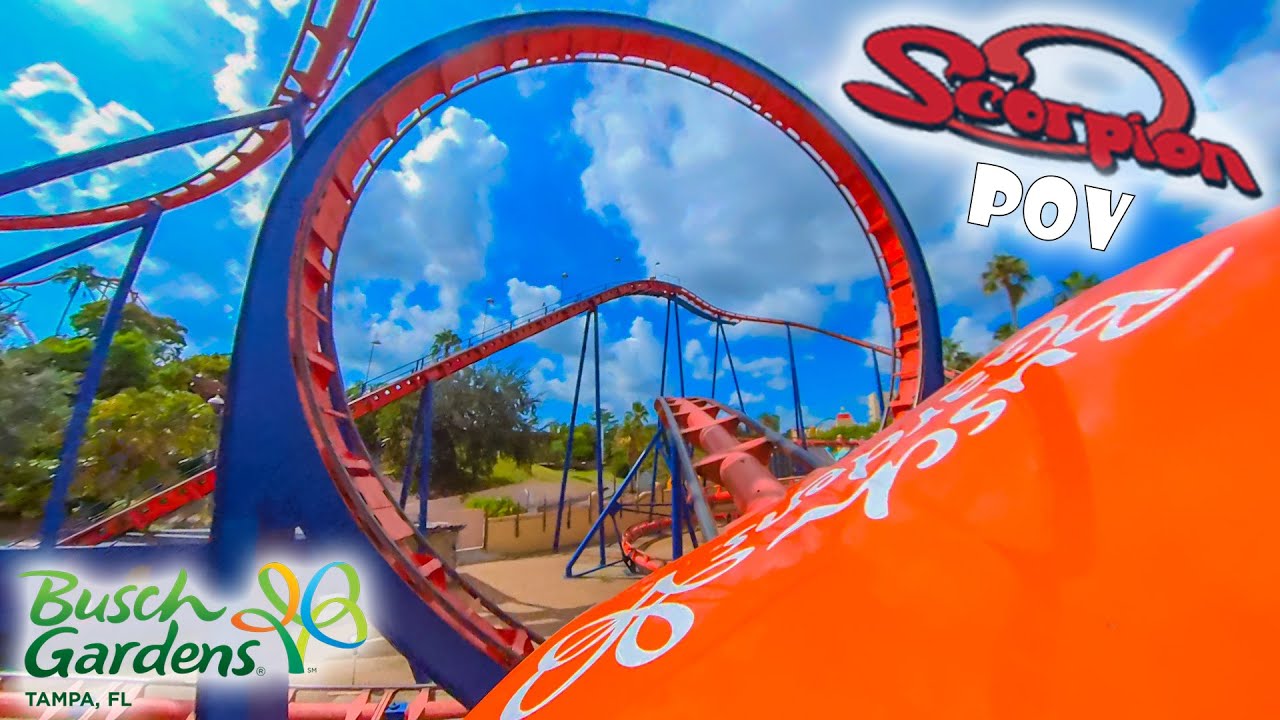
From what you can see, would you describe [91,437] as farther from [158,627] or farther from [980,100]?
[980,100]

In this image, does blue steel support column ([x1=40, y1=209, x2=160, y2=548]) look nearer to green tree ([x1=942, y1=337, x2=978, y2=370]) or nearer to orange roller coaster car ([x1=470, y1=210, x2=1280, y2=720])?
orange roller coaster car ([x1=470, y1=210, x2=1280, y2=720])

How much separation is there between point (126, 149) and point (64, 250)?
178 centimetres

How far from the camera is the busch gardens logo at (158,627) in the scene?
3.45m

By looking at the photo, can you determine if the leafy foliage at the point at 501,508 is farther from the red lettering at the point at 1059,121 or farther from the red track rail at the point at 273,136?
the red lettering at the point at 1059,121

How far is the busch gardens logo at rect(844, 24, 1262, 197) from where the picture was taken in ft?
23.6

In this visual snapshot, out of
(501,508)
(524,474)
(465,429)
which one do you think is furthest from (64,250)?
(524,474)

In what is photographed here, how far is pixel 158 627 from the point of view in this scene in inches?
139

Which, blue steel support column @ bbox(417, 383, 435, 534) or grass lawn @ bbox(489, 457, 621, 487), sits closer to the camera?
blue steel support column @ bbox(417, 383, 435, 534)

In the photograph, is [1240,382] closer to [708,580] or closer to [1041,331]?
[1041,331]

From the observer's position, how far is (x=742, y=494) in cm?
500

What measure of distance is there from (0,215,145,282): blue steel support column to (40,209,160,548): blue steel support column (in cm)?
19

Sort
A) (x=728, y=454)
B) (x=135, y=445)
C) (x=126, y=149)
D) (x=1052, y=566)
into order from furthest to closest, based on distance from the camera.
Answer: (x=135, y=445)
(x=728, y=454)
(x=126, y=149)
(x=1052, y=566)

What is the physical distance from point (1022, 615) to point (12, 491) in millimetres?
19314

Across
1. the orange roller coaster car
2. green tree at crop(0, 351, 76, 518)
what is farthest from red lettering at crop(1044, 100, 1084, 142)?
green tree at crop(0, 351, 76, 518)
